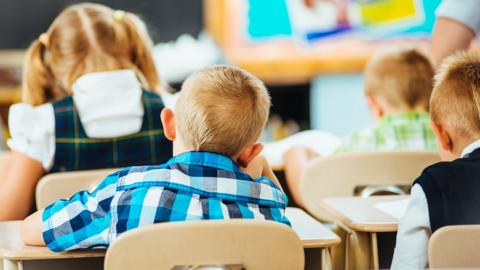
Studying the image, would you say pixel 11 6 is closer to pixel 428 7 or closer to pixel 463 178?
pixel 428 7

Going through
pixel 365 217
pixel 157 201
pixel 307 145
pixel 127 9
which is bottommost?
pixel 307 145

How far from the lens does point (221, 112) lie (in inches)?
57.0

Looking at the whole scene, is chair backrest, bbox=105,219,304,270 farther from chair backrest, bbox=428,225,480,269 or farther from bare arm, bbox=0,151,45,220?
bare arm, bbox=0,151,45,220

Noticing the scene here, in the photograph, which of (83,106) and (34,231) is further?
(83,106)

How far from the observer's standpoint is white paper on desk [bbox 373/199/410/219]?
1630mm

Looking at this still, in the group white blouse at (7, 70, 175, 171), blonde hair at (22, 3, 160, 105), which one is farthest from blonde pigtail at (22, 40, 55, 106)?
white blouse at (7, 70, 175, 171)

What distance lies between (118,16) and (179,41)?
3.20m

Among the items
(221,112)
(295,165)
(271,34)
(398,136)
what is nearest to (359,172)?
(295,165)

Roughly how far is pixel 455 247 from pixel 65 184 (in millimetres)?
926

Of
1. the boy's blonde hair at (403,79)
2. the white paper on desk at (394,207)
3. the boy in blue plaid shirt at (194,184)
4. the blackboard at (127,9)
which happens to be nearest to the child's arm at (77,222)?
the boy in blue plaid shirt at (194,184)

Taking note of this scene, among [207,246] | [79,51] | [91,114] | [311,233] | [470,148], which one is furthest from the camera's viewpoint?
[79,51]

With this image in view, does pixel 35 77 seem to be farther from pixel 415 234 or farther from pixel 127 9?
pixel 127 9

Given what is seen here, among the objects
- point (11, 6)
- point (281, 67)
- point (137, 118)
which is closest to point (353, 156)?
point (137, 118)

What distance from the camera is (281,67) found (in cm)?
558
